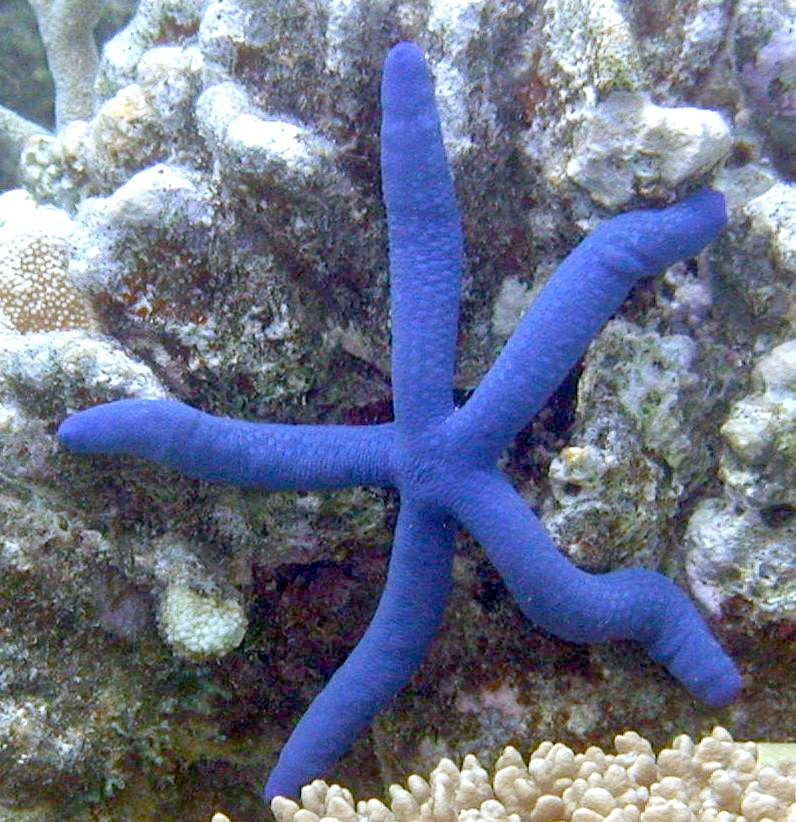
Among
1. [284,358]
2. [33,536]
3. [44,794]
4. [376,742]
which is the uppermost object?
[284,358]

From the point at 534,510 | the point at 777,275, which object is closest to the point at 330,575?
the point at 534,510

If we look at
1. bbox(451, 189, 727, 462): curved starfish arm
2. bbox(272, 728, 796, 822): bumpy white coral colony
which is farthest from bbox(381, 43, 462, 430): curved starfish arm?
bbox(272, 728, 796, 822): bumpy white coral colony

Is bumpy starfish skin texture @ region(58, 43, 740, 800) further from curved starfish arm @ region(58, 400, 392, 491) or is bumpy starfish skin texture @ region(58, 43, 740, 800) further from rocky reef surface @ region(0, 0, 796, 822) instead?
rocky reef surface @ region(0, 0, 796, 822)

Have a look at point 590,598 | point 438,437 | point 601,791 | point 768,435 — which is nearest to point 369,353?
point 438,437

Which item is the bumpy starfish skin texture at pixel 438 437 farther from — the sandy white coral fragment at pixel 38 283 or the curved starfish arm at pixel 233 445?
the sandy white coral fragment at pixel 38 283

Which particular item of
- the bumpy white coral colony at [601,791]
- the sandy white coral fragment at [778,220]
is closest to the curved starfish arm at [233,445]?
the bumpy white coral colony at [601,791]

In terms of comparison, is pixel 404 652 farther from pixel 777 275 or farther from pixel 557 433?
pixel 777 275

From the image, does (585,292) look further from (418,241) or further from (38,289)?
(38,289)
